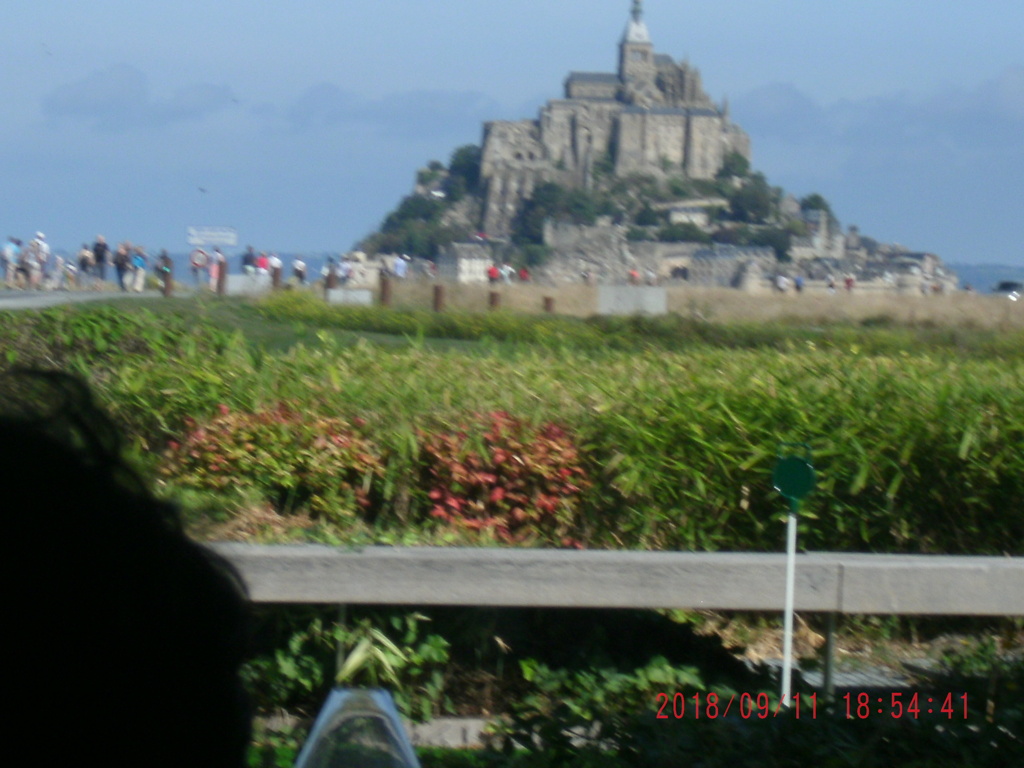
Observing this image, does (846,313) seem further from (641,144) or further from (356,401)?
(641,144)

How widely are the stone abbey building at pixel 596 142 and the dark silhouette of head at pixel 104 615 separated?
144 meters

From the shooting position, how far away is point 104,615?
1098 mm

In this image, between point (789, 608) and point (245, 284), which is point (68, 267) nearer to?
point (245, 284)

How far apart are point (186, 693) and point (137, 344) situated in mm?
6620

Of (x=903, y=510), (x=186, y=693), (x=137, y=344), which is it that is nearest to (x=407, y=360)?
(x=137, y=344)

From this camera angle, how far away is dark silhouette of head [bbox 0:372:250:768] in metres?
1.04

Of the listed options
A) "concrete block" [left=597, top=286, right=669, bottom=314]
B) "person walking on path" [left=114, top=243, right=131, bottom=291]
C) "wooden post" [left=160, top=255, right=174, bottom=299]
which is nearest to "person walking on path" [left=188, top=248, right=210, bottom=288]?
"wooden post" [left=160, top=255, right=174, bottom=299]

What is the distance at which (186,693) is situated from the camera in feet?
3.78

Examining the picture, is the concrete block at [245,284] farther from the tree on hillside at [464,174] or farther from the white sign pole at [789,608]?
the tree on hillside at [464,174]

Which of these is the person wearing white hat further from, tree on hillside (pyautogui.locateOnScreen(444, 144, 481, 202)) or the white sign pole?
tree on hillside (pyautogui.locateOnScreen(444, 144, 481, 202))

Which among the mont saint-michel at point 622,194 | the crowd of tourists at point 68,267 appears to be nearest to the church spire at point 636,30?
the mont saint-michel at point 622,194

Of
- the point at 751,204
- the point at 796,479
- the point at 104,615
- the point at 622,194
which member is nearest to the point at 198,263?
the point at 796,479

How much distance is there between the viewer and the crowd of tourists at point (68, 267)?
32219mm
